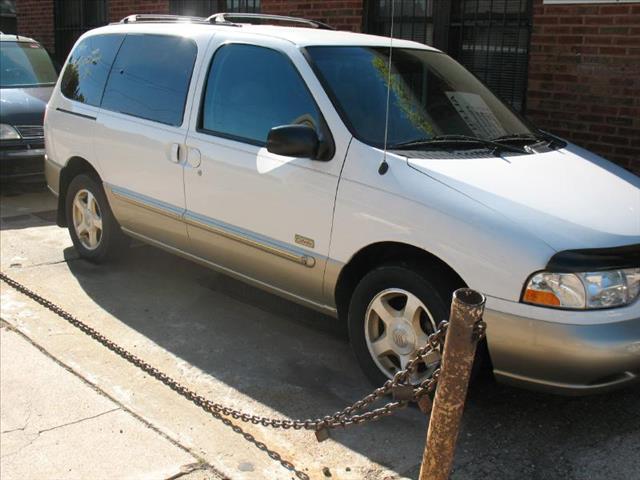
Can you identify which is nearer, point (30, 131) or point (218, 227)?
point (218, 227)

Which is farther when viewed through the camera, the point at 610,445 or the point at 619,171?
the point at 619,171

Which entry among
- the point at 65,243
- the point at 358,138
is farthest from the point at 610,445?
the point at 65,243

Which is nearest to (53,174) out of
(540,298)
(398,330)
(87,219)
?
(87,219)

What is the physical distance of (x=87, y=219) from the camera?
6125 mm

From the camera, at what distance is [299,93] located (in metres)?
4.34

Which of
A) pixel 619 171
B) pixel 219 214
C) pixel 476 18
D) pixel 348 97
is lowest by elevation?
pixel 219 214

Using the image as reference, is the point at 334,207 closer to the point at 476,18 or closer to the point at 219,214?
the point at 219,214

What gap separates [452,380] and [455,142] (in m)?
2.05

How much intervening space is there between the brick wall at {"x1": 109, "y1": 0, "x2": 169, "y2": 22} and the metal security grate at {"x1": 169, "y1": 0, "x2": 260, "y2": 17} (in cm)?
18

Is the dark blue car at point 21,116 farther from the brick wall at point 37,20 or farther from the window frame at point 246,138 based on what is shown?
the brick wall at point 37,20

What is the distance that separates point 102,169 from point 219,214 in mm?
1494

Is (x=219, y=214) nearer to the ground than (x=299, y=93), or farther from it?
nearer to the ground

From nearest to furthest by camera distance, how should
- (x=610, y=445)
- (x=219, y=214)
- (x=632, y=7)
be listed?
1. (x=610, y=445)
2. (x=219, y=214)
3. (x=632, y=7)

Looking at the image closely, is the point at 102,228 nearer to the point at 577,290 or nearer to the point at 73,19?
the point at 577,290
